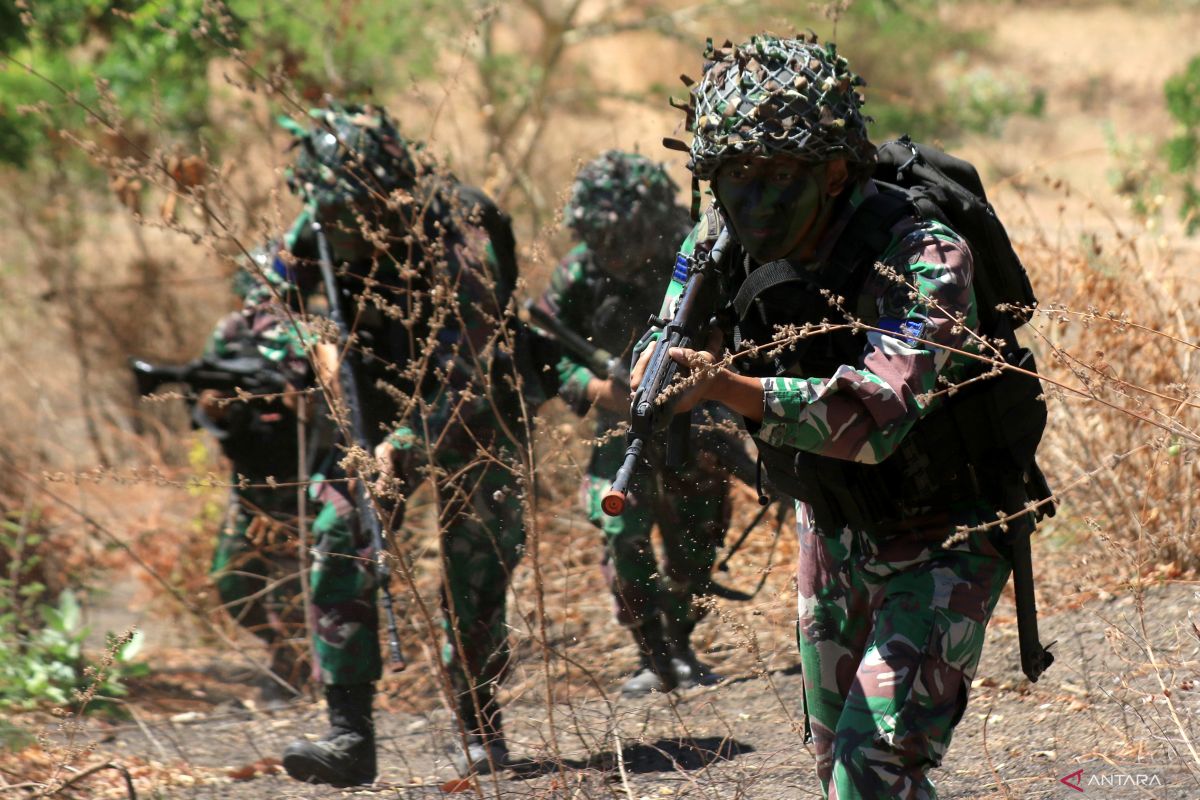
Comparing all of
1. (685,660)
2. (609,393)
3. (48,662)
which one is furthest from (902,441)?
(48,662)

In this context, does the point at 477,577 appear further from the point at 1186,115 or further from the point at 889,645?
the point at 1186,115

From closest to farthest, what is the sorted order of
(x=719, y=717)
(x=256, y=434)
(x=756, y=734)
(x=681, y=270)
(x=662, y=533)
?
(x=681, y=270) < (x=719, y=717) < (x=756, y=734) < (x=662, y=533) < (x=256, y=434)

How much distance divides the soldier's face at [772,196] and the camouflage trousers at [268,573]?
3192 millimetres

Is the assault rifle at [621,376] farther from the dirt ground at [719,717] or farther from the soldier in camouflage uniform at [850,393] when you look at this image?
the soldier in camouflage uniform at [850,393]

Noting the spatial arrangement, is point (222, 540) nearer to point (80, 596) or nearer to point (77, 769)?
point (80, 596)

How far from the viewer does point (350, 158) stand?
13.4ft

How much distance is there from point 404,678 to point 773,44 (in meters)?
3.21

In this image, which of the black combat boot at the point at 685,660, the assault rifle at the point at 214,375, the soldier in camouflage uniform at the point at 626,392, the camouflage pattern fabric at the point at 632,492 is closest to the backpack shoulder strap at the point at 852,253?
the camouflage pattern fabric at the point at 632,492

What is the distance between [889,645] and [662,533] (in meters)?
2.27

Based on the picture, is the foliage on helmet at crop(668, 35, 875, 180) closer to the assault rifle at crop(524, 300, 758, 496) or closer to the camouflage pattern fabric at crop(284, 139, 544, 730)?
the camouflage pattern fabric at crop(284, 139, 544, 730)

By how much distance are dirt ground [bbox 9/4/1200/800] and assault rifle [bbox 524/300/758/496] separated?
317 mm

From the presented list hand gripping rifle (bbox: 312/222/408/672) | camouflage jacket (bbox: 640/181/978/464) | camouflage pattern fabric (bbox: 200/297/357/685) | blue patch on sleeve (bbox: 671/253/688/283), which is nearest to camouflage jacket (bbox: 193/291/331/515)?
camouflage pattern fabric (bbox: 200/297/357/685)

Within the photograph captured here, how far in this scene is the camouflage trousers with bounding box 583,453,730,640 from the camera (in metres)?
4.32

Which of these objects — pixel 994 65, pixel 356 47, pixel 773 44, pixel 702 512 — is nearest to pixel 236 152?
pixel 356 47
